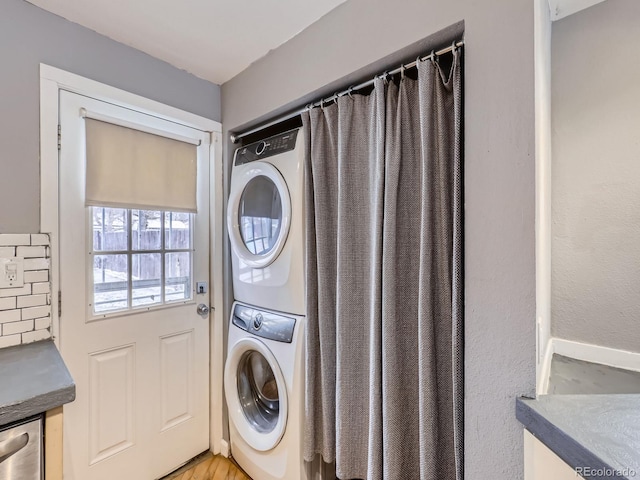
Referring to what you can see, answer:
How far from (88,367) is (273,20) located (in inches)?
70.3

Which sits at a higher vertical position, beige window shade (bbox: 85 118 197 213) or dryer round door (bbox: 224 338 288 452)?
beige window shade (bbox: 85 118 197 213)

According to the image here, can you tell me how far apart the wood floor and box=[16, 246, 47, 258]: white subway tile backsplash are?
4.45 feet

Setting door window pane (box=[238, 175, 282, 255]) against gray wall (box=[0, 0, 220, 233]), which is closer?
gray wall (box=[0, 0, 220, 233])

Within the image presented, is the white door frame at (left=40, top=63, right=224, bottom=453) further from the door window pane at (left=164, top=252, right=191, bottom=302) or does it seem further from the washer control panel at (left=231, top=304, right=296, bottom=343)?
the washer control panel at (left=231, top=304, right=296, bottom=343)

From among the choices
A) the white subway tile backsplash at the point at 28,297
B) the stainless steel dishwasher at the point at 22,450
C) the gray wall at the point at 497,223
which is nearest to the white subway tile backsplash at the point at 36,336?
the white subway tile backsplash at the point at 28,297

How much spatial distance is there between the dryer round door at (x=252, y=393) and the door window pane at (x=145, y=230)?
2.33ft

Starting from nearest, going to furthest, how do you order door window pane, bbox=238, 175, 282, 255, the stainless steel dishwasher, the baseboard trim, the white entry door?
the stainless steel dishwasher < the white entry door < door window pane, bbox=238, 175, 282, 255 < the baseboard trim

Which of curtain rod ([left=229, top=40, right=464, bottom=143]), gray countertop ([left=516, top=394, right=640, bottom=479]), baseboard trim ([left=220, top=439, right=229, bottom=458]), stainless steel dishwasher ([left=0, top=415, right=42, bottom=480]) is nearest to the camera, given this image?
gray countertop ([left=516, top=394, right=640, bottom=479])

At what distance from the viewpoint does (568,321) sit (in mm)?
1229

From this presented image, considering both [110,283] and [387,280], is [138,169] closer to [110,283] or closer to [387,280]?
[110,283]

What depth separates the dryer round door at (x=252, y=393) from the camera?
4.81 feet

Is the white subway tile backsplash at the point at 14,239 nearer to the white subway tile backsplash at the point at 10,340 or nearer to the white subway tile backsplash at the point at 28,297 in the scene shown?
the white subway tile backsplash at the point at 28,297

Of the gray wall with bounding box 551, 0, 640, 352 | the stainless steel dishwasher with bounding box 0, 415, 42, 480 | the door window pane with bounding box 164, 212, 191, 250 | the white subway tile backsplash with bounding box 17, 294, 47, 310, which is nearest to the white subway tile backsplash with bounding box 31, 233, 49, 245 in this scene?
the white subway tile backsplash with bounding box 17, 294, 47, 310

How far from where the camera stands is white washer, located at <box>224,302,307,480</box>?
1.31 metres
